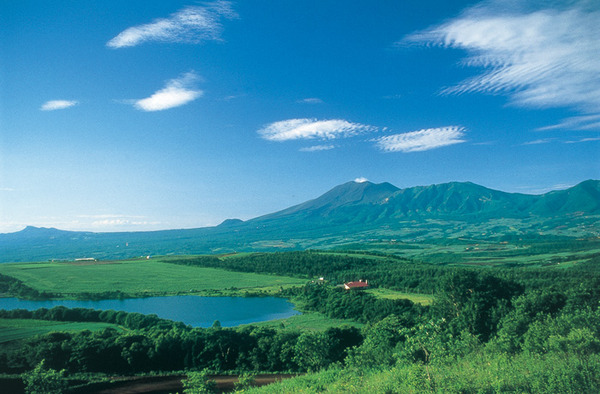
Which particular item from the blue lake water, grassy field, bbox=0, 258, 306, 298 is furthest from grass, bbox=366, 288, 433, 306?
grassy field, bbox=0, 258, 306, 298

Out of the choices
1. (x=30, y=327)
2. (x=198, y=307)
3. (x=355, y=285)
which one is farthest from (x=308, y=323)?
(x=30, y=327)

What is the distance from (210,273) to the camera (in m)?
55.0

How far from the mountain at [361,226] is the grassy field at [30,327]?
156ft

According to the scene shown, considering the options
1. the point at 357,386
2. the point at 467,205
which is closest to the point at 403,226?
the point at 467,205

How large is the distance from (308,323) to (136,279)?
1296 inches

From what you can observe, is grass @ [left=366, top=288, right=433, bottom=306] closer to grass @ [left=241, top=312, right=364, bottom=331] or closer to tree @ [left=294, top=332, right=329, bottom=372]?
grass @ [left=241, top=312, right=364, bottom=331]

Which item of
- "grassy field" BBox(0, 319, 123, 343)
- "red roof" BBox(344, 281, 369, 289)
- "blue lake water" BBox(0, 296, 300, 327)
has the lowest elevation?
"blue lake water" BBox(0, 296, 300, 327)

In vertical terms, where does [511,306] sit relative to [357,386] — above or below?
below

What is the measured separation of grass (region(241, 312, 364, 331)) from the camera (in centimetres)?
2477

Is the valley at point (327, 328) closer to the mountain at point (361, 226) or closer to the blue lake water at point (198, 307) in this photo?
the blue lake water at point (198, 307)

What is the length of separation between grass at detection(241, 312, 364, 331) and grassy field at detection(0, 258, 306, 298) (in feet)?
46.3

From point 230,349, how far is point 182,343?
248 centimetres

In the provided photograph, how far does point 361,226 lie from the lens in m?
142

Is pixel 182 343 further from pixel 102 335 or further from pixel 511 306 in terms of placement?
pixel 511 306
